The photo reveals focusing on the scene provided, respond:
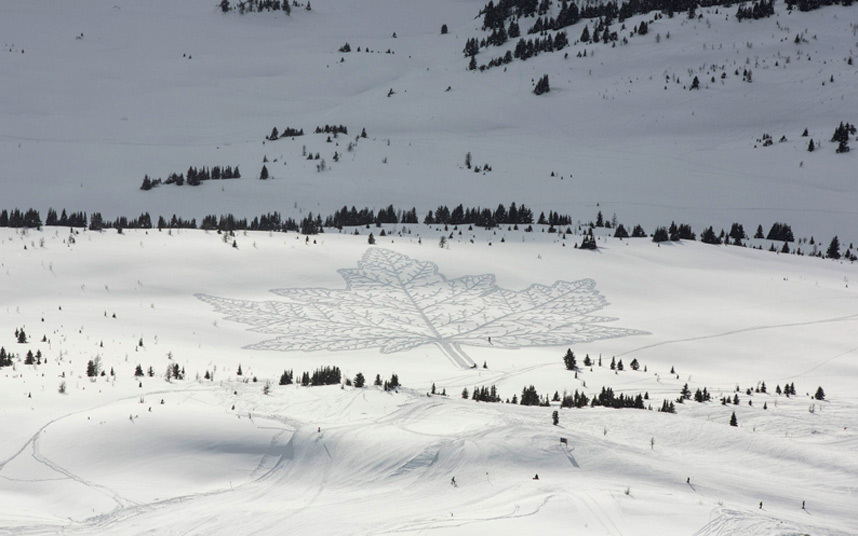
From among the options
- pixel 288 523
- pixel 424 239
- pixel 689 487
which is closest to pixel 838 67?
pixel 424 239

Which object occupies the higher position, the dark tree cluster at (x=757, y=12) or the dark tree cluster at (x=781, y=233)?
the dark tree cluster at (x=757, y=12)

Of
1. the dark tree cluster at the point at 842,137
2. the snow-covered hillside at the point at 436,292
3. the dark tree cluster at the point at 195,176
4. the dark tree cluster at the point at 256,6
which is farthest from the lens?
the dark tree cluster at the point at 256,6

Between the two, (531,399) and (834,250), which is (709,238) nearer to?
(834,250)

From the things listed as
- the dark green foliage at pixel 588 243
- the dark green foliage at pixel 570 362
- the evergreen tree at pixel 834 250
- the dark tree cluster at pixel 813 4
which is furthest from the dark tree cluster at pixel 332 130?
the dark tree cluster at pixel 813 4

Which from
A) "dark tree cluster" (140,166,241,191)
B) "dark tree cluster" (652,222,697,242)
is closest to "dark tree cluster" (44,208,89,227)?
"dark tree cluster" (140,166,241,191)

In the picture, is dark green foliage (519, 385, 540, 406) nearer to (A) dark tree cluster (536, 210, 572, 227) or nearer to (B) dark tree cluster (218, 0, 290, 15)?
(A) dark tree cluster (536, 210, 572, 227)

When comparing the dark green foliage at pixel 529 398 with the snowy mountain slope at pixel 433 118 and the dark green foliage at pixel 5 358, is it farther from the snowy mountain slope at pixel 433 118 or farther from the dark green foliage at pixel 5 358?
the snowy mountain slope at pixel 433 118

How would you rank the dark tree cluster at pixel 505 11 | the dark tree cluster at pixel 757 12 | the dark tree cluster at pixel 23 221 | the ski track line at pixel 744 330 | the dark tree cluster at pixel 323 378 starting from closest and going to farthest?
the dark tree cluster at pixel 323 378 → the ski track line at pixel 744 330 → the dark tree cluster at pixel 23 221 → the dark tree cluster at pixel 757 12 → the dark tree cluster at pixel 505 11

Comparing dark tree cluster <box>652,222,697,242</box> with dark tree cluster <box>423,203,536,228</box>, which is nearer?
dark tree cluster <box>652,222,697,242</box>
